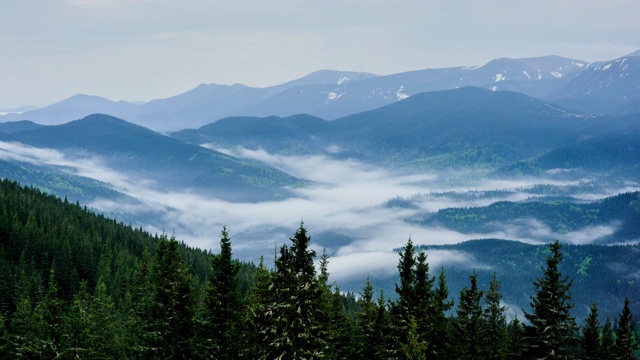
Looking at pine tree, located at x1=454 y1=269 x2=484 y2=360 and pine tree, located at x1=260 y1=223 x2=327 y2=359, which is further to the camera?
pine tree, located at x1=454 y1=269 x2=484 y2=360

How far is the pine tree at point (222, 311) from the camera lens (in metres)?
39.0

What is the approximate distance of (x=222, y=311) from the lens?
39469mm

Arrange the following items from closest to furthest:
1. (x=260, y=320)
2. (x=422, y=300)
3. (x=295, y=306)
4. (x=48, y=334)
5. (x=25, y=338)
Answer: (x=295, y=306) < (x=260, y=320) < (x=422, y=300) < (x=25, y=338) < (x=48, y=334)

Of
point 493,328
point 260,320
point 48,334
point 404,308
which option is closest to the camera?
point 404,308

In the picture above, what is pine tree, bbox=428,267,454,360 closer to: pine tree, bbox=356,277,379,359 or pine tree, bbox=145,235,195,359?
pine tree, bbox=356,277,379,359

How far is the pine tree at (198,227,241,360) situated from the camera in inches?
1535

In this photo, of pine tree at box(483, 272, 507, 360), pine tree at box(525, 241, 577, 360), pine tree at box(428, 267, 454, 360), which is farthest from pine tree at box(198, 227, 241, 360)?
pine tree at box(483, 272, 507, 360)

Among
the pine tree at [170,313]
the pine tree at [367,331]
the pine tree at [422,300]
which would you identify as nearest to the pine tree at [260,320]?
the pine tree at [170,313]

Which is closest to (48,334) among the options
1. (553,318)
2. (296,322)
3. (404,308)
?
(296,322)

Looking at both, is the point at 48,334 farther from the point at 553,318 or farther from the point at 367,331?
the point at 553,318

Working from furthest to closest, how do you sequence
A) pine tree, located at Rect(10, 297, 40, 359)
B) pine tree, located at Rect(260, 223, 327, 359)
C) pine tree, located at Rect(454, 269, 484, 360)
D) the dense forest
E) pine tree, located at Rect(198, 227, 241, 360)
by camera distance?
pine tree, located at Rect(454, 269, 484, 360) < pine tree, located at Rect(10, 297, 40, 359) < pine tree, located at Rect(198, 227, 241, 360) < the dense forest < pine tree, located at Rect(260, 223, 327, 359)

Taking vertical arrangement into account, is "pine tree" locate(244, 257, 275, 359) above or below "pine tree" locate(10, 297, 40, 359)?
above

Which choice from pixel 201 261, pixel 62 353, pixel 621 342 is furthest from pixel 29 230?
pixel 621 342

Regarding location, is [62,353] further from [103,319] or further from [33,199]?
[33,199]
